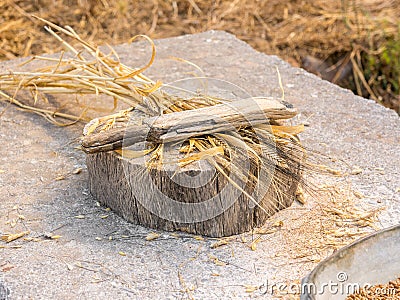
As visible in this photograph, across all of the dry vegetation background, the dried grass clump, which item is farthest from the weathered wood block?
the dry vegetation background

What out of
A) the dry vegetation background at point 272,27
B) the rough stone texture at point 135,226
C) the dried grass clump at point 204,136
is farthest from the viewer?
the dry vegetation background at point 272,27

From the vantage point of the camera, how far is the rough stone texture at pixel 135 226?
1733mm

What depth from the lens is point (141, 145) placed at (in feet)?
6.29

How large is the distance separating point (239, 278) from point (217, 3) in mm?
3136

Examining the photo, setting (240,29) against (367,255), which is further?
(240,29)

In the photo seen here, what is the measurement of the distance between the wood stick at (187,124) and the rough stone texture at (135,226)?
0.81 feet

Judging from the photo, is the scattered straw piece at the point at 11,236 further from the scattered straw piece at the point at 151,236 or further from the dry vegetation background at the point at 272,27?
the dry vegetation background at the point at 272,27

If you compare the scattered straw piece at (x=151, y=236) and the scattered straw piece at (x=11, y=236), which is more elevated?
the scattered straw piece at (x=151, y=236)

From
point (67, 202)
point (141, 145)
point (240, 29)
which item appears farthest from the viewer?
point (240, 29)

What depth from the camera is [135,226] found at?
1962 mm

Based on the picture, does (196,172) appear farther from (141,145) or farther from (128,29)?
(128,29)

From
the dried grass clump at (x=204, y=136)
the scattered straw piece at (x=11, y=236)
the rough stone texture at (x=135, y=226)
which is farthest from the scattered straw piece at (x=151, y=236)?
the scattered straw piece at (x=11, y=236)

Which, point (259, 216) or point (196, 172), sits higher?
point (196, 172)

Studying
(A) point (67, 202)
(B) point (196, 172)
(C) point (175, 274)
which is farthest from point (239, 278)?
(A) point (67, 202)
